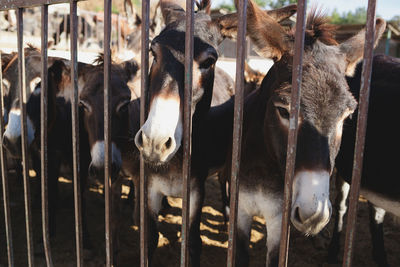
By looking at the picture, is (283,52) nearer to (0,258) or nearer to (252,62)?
(0,258)

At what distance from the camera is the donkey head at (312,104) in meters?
1.54

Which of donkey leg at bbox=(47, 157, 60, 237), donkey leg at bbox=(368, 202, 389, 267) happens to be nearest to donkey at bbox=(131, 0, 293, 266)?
donkey leg at bbox=(47, 157, 60, 237)

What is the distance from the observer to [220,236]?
4148mm

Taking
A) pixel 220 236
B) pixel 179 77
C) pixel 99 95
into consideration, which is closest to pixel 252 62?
pixel 220 236

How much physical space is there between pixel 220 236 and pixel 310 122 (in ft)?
9.50

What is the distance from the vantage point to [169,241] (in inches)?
153

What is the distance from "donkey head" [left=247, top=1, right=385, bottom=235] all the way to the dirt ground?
6.78ft

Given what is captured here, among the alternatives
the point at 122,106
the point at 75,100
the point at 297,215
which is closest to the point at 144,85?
the point at 75,100

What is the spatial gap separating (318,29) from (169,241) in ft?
9.68

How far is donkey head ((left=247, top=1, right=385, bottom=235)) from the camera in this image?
5.04ft

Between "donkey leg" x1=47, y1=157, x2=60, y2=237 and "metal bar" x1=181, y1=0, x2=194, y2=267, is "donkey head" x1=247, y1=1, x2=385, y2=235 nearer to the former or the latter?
"metal bar" x1=181, y1=0, x2=194, y2=267

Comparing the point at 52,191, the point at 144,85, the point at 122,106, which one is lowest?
the point at 52,191

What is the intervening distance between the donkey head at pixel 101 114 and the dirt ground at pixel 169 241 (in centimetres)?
130

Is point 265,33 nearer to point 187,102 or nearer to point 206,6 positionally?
point 187,102
